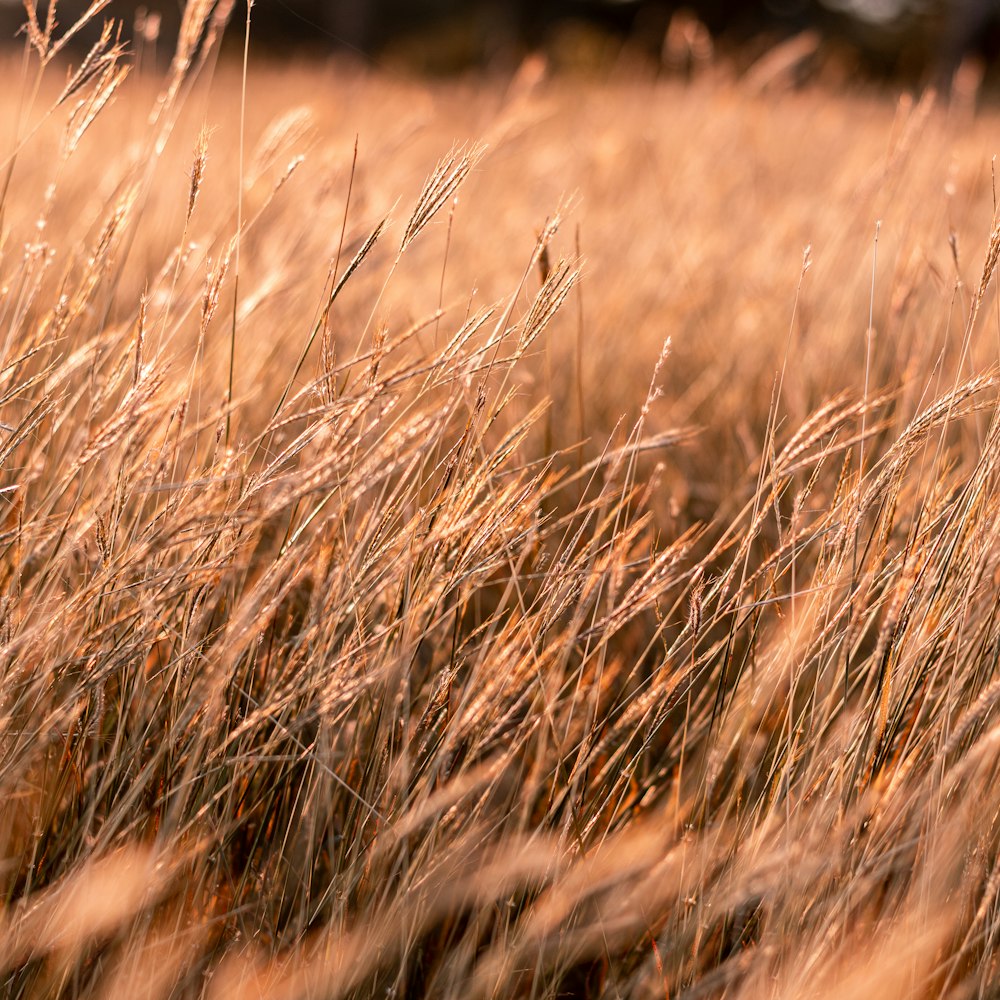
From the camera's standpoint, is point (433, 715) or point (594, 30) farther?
point (594, 30)

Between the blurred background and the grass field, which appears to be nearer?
the grass field

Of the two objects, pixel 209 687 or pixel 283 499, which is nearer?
pixel 283 499

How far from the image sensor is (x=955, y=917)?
0.84 meters

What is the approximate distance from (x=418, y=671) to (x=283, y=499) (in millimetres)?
522

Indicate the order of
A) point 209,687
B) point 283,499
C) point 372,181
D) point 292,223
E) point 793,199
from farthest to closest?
point 793,199 → point 372,181 → point 292,223 → point 209,687 → point 283,499

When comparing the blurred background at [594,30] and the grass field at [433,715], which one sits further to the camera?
the blurred background at [594,30]

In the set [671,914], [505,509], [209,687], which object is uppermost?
[505,509]

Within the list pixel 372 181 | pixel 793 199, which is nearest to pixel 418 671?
pixel 372 181

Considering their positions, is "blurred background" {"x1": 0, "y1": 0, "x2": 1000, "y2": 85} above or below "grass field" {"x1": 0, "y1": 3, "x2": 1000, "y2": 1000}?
above

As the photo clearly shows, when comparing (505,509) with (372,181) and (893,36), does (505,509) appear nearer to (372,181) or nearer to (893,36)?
(372,181)

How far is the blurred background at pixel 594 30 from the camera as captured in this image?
11297mm

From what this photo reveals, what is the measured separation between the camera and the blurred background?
11297 mm

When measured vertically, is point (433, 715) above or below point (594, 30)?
below

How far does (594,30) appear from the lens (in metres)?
14.3
